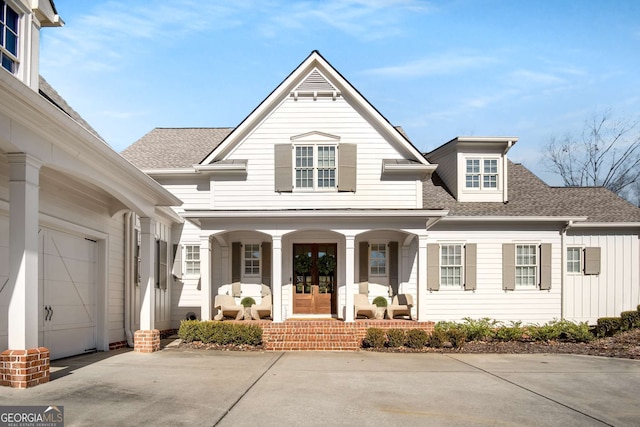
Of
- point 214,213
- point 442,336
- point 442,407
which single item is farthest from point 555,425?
point 214,213

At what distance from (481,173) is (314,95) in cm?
619

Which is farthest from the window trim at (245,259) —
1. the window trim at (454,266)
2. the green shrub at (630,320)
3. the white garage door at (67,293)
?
the green shrub at (630,320)

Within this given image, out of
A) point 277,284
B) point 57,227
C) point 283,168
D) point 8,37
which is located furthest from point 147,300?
point 283,168

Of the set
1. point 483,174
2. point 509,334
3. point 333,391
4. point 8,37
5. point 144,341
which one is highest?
point 8,37

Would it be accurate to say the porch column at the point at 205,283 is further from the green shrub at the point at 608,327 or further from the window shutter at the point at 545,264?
the green shrub at the point at 608,327

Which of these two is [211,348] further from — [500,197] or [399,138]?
[500,197]

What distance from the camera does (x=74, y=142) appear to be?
916 centimetres

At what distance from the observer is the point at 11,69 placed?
32.2 ft

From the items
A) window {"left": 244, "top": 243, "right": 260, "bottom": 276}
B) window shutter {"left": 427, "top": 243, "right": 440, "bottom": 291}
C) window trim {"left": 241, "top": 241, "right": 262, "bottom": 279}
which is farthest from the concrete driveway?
window {"left": 244, "top": 243, "right": 260, "bottom": 276}

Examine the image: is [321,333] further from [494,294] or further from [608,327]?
[608,327]

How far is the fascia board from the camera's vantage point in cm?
729

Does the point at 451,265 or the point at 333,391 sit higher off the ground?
the point at 451,265

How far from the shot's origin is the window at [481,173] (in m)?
19.6

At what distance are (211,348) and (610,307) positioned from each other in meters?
12.8
